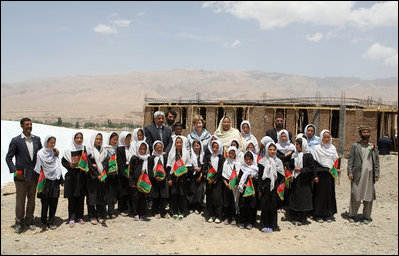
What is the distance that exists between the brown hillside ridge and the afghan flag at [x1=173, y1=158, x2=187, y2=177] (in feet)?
108

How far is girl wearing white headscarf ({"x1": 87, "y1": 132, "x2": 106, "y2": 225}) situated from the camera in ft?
16.5

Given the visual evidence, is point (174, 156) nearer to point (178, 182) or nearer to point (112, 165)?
point (178, 182)

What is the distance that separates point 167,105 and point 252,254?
15665 millimetres

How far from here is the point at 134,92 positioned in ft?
256

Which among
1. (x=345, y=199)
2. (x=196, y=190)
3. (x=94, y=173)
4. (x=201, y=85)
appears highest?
(x=201, y=85)

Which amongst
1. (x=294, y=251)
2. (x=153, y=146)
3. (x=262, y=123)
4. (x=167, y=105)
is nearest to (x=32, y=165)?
(x=153, y=146)

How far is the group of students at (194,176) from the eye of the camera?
16.3 feet

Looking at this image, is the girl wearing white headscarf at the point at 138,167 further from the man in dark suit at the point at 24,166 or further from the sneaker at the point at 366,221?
the sneaker at the point at 366,221

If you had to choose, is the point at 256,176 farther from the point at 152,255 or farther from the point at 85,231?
the point at 85,231

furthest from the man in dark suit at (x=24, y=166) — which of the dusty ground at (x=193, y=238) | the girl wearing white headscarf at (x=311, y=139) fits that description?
the girl wearing white headscarf at (x=311, y=139)

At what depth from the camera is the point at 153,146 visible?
17.8 ft

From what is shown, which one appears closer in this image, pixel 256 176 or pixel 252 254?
pixel 252 254

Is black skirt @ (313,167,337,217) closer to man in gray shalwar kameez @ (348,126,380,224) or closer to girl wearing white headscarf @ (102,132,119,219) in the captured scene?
man in gray shalwar kameez @ (348,126,380,224)

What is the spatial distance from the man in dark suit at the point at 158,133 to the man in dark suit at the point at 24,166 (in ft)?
5.90
